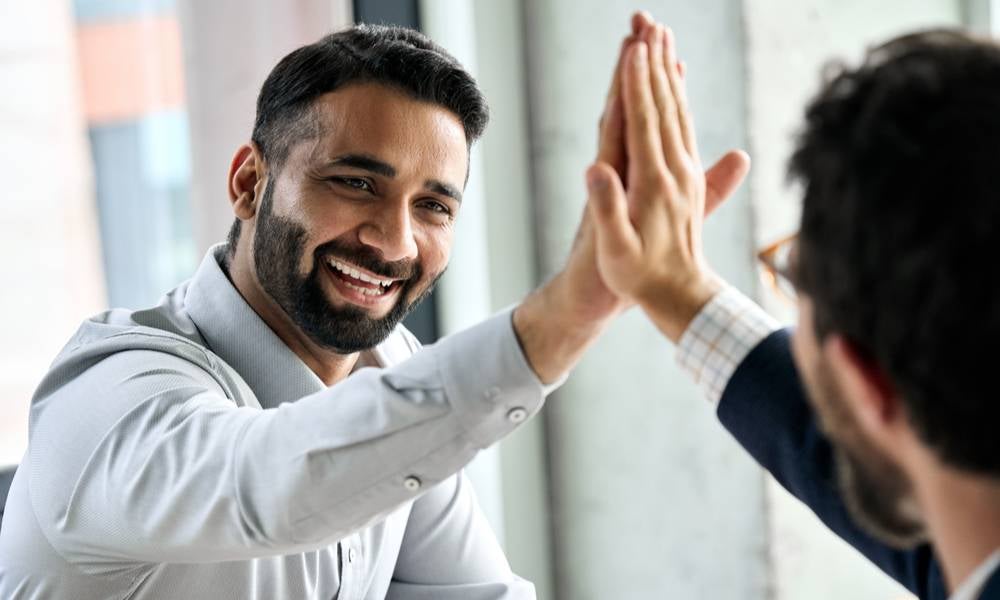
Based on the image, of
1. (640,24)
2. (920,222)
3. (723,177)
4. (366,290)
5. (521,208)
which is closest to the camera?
(920,222)

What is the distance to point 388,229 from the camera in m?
1.65

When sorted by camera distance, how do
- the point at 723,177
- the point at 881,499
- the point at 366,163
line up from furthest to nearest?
the point at 366,163 < the point at 723,177 < the point at 881,499

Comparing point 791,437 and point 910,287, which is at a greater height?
point 910,287

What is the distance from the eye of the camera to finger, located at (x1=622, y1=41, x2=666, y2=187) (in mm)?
1127

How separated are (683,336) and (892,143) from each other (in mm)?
467

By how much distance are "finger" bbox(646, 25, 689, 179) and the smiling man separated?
120 millimetres

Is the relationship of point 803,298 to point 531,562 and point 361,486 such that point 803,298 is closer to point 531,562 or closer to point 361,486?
point 361,486

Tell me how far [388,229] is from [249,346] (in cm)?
26

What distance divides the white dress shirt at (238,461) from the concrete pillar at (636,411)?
90 centimetres

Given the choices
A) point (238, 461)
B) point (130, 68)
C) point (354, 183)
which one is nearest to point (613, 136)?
point (238, 461)

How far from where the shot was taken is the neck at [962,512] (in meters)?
0.82

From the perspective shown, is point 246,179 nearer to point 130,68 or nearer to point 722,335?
point 722,335

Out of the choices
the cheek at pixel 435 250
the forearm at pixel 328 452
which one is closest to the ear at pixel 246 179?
the cheek at pixel 435 250

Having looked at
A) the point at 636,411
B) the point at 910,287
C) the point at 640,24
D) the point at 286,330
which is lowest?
the point at 636,411
